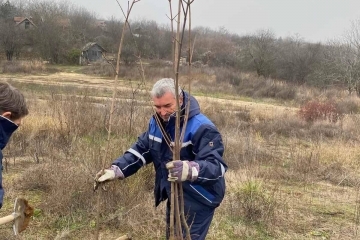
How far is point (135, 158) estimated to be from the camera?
8.44 feet

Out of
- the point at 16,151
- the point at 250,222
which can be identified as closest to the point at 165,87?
the point at 250,222

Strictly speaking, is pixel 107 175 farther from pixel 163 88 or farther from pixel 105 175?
pixel 163 88

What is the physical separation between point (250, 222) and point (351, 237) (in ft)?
3.31

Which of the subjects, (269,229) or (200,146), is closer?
(200,146)

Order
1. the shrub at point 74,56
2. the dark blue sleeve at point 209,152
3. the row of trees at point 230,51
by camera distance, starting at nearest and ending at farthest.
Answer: the dark blue sleeve at point 209,152, the row of trees at point 230,51, the shrub at point 74,56

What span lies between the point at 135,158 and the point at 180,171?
0.80 meters

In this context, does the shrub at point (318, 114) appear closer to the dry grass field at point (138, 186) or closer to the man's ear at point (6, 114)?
the dry grass field at point (138, 186)

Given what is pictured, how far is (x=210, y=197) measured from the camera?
2.38 m

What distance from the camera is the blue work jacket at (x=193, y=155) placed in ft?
7.18

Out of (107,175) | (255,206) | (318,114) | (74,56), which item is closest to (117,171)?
(107,175)

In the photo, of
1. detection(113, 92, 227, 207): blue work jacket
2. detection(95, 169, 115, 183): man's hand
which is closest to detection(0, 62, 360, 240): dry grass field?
detection(113, 92, 227, 207): blue work jacket

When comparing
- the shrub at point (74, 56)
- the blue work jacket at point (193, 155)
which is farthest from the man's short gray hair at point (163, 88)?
the shrub at point (74, 56)

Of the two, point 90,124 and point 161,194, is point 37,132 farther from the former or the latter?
point 161,194

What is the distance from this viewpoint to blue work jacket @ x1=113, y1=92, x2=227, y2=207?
7.18ft
